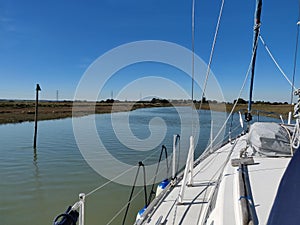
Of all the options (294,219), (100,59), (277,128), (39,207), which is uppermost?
(100,59)

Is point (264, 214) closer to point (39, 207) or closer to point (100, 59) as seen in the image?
point (39, 207)

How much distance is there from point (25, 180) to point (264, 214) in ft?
21.3

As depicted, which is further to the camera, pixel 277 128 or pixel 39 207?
pixel 39 207

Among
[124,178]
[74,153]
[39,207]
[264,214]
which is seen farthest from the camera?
[74,153]

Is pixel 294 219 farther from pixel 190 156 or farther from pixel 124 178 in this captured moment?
pixel 124 178

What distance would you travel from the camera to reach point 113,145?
10523mm

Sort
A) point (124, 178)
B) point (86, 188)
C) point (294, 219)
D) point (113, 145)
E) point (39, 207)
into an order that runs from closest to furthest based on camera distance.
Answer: point (294, 219)
point (39, 207)
point (86, 188)
point (124, 178)
point (113, 145)

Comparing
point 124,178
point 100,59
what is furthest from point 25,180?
point 100,59

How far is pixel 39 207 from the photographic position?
15.1ft

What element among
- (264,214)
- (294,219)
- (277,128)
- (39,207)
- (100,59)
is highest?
(100,59)

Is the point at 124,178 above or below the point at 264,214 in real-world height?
below

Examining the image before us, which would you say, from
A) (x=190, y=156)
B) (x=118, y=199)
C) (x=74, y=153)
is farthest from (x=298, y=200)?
(x=74, y=153)

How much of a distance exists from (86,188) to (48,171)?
6.70 feet

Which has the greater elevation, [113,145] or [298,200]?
[298,200]
